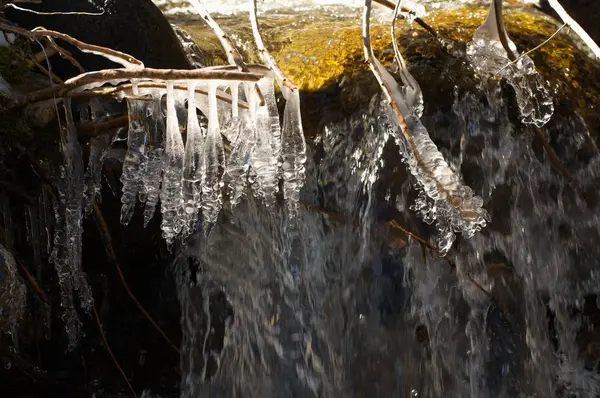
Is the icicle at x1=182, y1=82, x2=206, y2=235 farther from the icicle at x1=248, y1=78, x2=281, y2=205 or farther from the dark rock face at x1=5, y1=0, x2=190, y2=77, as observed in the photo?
the dark rock face at x1=5, y1=0, x2=190, y2=77

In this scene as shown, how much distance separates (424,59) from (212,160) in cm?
107

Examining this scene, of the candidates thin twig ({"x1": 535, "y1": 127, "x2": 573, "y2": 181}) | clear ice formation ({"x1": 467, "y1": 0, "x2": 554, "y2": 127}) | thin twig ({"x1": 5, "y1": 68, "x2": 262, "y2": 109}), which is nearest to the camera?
thin twig ({"x1": 5, "y1": 68, "x2": 262, "y2": 109})

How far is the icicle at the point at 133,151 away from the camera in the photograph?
2.26m

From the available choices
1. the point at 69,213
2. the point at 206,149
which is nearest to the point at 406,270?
the point at 206,149

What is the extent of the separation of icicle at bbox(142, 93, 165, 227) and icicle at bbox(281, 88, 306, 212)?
0.39 m

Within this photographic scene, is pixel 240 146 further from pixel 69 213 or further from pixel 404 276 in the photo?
pixel 404 276

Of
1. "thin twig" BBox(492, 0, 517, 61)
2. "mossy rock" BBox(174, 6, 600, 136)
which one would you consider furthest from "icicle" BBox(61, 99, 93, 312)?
"thin twig" BBox(492, 0, 517, 61)

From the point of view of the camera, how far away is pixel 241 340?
2986mm

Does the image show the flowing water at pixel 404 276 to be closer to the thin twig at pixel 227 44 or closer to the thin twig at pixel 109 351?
the thin twig at pixel 109 351

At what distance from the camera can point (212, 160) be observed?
85.7 inches

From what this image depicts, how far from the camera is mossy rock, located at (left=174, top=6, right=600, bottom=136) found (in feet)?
9.19

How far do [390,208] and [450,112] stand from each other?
16.4 inches

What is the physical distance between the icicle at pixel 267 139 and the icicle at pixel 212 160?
0.35 feet

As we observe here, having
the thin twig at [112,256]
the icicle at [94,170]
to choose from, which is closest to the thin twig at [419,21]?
the icicle at [94,170]
